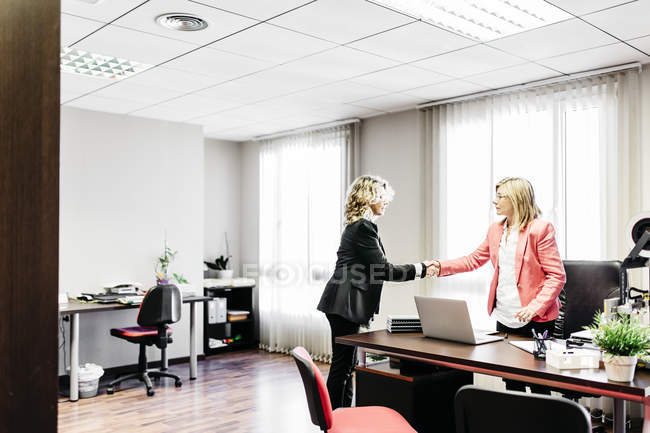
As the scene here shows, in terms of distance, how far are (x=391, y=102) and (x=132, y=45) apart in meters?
2.43

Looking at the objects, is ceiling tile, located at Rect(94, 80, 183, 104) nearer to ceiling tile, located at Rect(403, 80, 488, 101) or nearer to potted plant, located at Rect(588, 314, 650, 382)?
ceiling tile, located at Rect(403, 80, 488, 101)

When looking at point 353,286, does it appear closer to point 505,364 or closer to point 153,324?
point 505,364

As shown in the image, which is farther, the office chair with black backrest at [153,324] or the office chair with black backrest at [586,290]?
the office chair with black backrest at [153,324]

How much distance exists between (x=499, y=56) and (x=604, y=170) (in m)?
1.16

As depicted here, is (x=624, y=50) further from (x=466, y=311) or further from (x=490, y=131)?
(x=466, y=311)

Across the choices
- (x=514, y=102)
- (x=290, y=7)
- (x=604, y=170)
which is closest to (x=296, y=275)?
(x=514, y=102)

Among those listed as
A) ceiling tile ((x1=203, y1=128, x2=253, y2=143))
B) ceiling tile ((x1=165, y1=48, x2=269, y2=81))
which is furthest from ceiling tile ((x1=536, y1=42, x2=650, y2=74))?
ceiling tile ((x1=203, y1=128, x2=253, y2=143))

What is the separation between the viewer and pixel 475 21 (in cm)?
343

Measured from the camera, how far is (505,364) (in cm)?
225

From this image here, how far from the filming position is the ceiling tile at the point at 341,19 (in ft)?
10.1

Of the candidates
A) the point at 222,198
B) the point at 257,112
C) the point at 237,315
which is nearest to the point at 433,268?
the point at 257,112

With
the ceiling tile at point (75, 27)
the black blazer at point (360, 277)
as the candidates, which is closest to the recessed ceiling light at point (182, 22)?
the ceiling tile at point (75, 27)

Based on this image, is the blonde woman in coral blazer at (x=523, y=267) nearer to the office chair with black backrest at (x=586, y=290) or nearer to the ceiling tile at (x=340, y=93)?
the office chair with black backrest at (x=586, y=290)

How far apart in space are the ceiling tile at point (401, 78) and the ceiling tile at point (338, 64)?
0.12m
